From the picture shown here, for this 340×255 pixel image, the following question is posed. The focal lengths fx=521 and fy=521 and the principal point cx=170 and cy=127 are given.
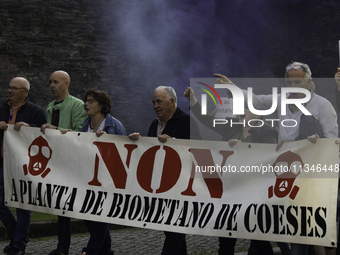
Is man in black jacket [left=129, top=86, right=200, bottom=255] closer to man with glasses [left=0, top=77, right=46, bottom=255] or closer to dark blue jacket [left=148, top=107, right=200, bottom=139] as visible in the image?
dark blue jacket [left=148, top=107, right=200, bottom=139]

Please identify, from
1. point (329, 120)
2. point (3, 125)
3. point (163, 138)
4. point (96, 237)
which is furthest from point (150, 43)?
point (329, 120)

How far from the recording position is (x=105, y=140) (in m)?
5.37

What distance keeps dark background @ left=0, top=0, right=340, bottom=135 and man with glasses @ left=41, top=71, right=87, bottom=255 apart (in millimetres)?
8298

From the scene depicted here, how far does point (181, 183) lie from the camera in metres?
4.99

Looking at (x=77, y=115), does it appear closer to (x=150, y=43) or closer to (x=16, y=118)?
(x=16, y=118)

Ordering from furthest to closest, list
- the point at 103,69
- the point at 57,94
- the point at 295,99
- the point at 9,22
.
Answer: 1. the point at 103,69
2. the point at 9,22
3. the point at 57,94
4. the point at 295,99

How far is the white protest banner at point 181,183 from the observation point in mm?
4547

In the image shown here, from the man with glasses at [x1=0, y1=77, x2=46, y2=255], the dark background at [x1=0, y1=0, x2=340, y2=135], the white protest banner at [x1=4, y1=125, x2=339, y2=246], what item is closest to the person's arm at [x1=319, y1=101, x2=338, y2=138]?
the white protest banner at [x1=4, y1=125, x2=339, y2=246]

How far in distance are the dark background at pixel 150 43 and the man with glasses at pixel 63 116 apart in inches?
327

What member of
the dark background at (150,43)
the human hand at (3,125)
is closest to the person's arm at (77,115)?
the human hand at (3,125)

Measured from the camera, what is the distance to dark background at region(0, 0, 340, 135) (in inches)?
555

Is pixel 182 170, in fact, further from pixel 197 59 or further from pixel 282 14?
pixel 282 14

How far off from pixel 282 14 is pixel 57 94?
40.9ft

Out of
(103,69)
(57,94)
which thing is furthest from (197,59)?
(57,94)
